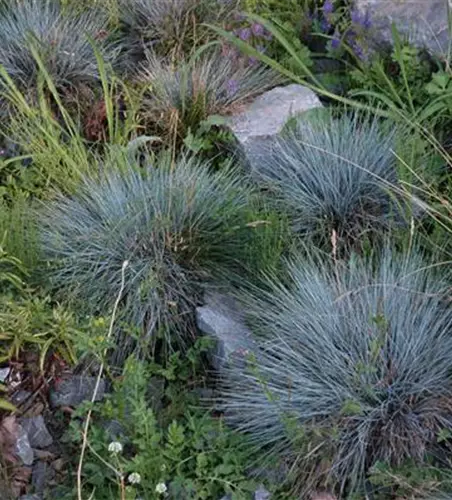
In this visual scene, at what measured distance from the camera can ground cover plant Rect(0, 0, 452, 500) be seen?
322 centimetres

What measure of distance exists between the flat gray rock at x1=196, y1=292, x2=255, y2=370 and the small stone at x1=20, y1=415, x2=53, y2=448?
62 centimetres

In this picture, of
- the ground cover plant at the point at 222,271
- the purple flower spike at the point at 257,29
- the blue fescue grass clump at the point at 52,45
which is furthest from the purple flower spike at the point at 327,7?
the blue fescue grass clump at the point at 52,45

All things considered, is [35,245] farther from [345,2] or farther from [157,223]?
[345,2]

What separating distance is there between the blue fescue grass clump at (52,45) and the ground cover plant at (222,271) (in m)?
0.01

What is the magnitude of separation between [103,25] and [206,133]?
3.18 feet

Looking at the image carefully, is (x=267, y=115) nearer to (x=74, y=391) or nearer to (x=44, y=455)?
(x=74, y=391)

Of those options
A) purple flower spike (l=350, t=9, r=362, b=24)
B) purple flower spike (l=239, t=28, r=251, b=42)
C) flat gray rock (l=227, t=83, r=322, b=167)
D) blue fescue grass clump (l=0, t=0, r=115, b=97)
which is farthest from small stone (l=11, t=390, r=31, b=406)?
purple flower spike (l=350, t=9, r=362, b=24)

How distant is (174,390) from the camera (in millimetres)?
3576

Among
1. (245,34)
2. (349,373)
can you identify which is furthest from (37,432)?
(245,34)

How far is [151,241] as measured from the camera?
3.83 meters

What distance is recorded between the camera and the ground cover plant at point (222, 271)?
3.22 m

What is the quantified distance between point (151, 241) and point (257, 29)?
167 cm

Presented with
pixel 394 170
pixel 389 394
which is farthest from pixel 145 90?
pixel 389 394

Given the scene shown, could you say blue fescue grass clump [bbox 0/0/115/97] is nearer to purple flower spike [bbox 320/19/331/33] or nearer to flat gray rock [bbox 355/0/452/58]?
purple flower spike [bbox 320/19/331/33]
